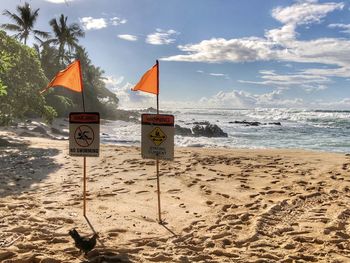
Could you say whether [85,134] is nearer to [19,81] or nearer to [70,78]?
[70,78]

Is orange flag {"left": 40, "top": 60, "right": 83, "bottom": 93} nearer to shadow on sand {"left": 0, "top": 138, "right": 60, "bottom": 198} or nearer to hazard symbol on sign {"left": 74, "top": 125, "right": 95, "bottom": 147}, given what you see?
hazard symbol on sign {"left": 74, "top": 125, "right": 95, "bottom": 147}

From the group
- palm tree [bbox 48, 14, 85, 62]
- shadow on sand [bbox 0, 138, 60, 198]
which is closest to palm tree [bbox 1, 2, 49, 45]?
palm tree [bbox 48, 14, 85, 62]

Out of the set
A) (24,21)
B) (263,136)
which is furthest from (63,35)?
(263,136)

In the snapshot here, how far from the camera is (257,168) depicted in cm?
1195

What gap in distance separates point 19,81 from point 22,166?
651 cm

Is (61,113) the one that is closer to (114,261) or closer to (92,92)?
(92,92)

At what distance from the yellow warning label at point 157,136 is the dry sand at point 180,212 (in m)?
1.41

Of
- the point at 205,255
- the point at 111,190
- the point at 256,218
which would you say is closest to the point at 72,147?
the point at 111,190

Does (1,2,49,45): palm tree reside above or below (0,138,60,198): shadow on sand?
Answer: above

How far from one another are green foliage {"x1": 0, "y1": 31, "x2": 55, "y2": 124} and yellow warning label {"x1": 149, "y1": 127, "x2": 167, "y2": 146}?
11.6 m

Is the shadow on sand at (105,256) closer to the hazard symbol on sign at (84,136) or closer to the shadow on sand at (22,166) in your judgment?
the hazard symbol on sign at (84,136)

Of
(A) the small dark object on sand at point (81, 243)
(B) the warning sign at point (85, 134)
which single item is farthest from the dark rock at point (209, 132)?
(A) the small dark object on sand at point (81, 243)

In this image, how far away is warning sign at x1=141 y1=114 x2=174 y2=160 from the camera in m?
6.42

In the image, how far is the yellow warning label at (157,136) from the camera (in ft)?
21.2
